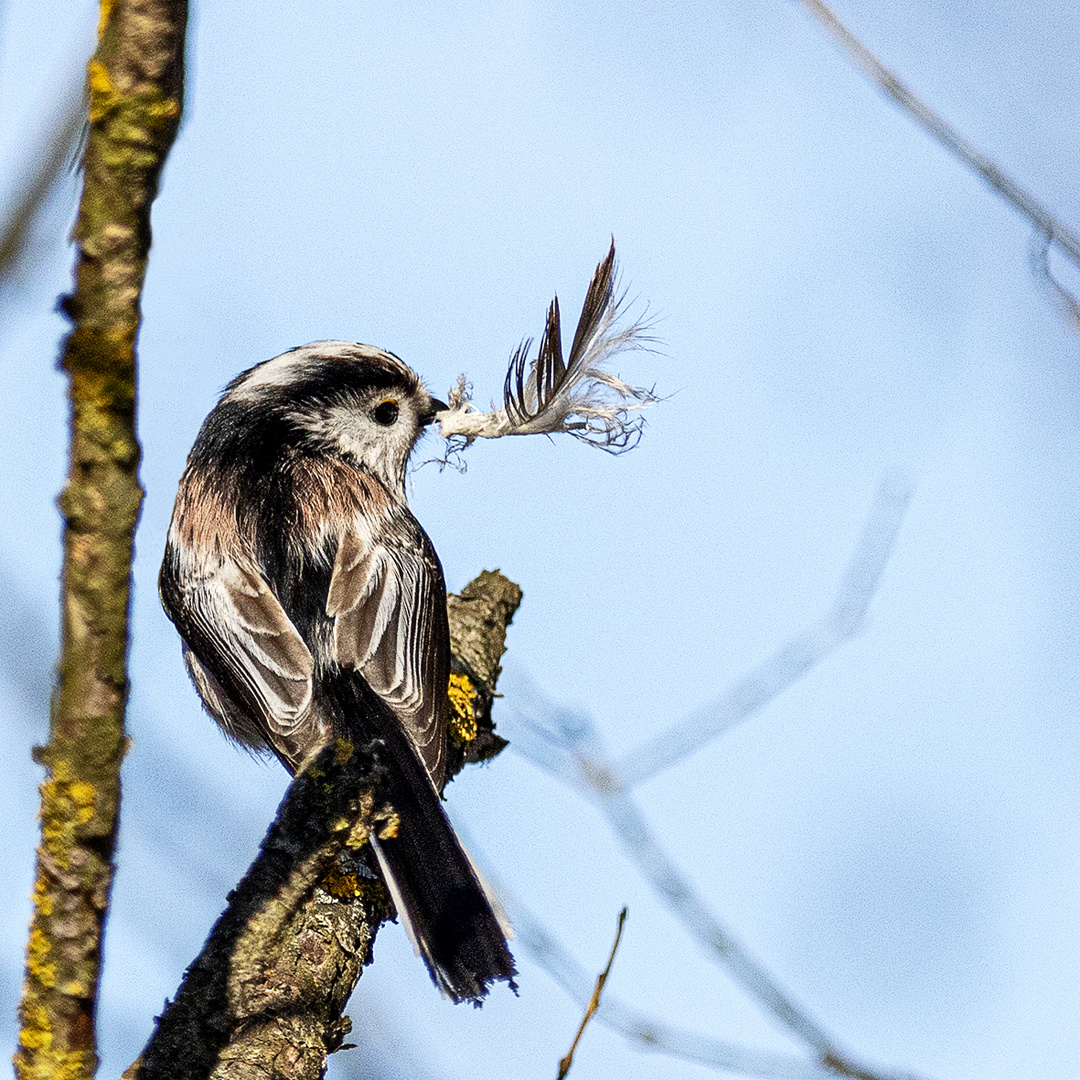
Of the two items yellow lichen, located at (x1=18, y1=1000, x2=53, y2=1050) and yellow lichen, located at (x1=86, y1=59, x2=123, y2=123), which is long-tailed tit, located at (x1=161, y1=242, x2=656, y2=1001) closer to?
yellow lichen, located at (x1=18, y1=1000, x2=53, y2=1050)

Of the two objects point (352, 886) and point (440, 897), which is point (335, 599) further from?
point (440, 897)

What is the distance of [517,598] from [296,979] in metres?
1.98

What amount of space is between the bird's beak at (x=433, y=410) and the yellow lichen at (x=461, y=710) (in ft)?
2.91

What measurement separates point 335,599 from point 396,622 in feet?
0.59

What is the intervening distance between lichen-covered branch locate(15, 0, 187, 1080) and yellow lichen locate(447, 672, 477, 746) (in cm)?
224

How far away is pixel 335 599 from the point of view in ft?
12.1

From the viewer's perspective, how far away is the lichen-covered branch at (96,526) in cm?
150

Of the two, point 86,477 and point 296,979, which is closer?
point 86,477

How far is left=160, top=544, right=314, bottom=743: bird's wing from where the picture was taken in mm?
3484

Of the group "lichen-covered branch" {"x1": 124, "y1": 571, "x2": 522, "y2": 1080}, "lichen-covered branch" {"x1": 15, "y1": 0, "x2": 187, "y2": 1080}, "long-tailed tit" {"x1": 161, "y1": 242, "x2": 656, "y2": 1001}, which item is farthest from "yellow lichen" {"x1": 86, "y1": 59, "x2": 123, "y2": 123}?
"long-tailed tit" {"x1": 161, "y1": 242, "x2": 656, "y2": 1001}

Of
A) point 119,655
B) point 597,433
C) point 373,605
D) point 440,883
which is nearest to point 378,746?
point 440,883

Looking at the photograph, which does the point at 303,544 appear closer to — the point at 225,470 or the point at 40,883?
the point at 225,470

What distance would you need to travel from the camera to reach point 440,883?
3.14 m

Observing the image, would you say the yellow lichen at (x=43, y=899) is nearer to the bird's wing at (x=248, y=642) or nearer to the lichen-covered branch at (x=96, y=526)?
the lichen-covered branch at (x=96, y=526)
